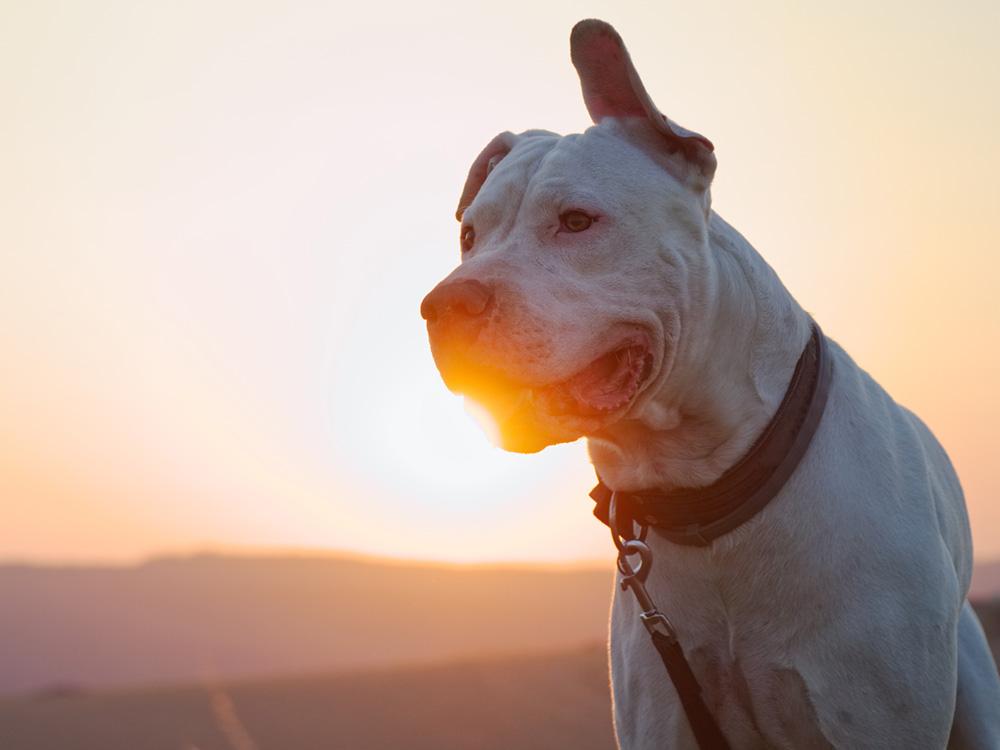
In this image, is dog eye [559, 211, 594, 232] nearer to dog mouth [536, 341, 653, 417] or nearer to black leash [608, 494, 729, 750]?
dog mouth [536, 341, 653, 417]

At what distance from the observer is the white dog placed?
121 inches

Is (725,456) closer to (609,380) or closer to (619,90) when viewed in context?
(609,380)

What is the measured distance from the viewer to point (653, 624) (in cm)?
341

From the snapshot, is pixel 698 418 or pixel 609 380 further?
pixel 698 418

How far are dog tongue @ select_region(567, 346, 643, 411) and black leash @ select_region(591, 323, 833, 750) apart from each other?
47 centimetres

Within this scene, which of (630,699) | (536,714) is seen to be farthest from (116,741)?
(630,699)

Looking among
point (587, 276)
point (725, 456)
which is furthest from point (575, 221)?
point (725, 456)

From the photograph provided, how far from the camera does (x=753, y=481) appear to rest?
329 cm

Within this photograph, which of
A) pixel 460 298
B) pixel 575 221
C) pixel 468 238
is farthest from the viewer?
pixel 468 238

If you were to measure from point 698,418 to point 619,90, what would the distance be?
40.5 inches

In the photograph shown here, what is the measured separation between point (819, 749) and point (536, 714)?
11.6 meters

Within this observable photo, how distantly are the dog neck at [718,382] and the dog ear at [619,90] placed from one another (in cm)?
24

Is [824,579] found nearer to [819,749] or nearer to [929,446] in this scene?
[819,749]

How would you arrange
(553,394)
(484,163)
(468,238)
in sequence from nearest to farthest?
(553,394) → (468,238) → (484,163)
